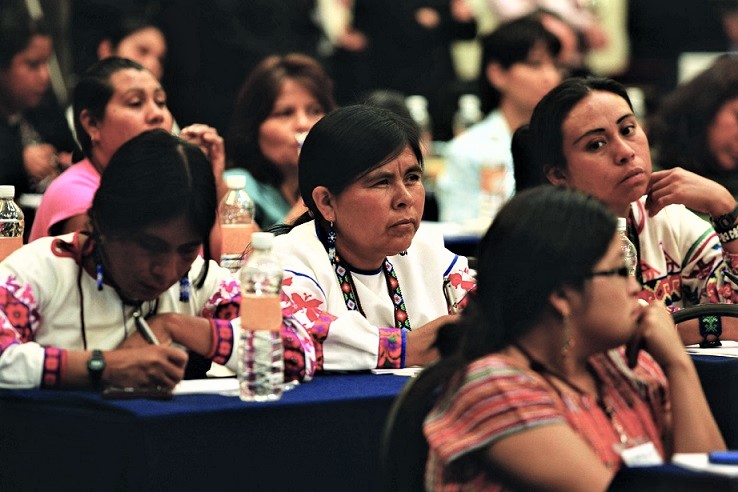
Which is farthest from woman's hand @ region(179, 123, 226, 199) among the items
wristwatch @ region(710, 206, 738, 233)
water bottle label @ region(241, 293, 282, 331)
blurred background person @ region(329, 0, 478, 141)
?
blurred background person @ region(329, 0, 478, 141)

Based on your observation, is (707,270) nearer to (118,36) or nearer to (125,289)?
(125,289)

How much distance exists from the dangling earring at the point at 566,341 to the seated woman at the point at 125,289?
2.51 feet

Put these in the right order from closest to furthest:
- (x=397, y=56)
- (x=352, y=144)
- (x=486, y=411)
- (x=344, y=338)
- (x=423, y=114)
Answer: (x=486, y=411) → (x=344, y=338) → (x=352, y=144) → (x=423, y=114) → (x=397, y=56)

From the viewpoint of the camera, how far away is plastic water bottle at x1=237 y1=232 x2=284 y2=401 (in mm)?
2414

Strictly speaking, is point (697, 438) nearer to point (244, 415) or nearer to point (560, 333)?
point (560, 333)

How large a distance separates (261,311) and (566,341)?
0.71 meters

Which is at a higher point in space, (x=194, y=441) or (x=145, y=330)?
(x=145, y=330)

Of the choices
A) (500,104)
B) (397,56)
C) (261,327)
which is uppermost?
(397,56)

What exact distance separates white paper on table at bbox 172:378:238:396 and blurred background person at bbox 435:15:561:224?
3.96 meters

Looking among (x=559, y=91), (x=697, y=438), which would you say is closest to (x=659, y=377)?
(x=697, y=438)

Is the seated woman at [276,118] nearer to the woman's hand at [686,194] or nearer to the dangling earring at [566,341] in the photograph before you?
the woman's hand at [686,194]

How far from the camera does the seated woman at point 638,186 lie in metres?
3.26

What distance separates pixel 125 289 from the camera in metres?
2.51

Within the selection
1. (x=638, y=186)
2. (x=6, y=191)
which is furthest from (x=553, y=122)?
(x=6, y=191)
